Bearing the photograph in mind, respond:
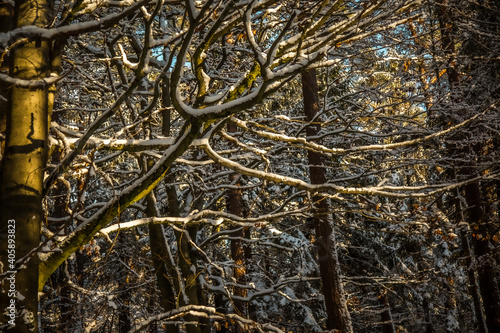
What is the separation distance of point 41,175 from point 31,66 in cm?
89

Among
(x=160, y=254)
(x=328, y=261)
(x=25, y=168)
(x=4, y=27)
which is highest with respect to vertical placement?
(x=4, y=27)

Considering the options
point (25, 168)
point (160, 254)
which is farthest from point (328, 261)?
point (25, 168)

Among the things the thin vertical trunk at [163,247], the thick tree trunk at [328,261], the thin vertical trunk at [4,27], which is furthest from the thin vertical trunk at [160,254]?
the thin vertical trunk at [4,27]

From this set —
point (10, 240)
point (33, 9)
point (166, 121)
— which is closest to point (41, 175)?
point (10, 240)

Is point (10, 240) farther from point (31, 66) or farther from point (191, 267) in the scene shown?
point (191, 267)

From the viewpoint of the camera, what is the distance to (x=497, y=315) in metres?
9.59

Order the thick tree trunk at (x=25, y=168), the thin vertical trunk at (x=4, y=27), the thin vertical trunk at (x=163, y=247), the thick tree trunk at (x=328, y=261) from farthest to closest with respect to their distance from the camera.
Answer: the thick tree trunk at (x=328, y=261) → the thin vertical trunk at (x=163, y=247) → the thin vertical trunk at (x=4, y=27) → the thick tree trunk at (x=25, y=168)

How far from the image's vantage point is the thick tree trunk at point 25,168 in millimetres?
2537

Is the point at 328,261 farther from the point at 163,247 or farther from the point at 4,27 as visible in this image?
the point at 4,27

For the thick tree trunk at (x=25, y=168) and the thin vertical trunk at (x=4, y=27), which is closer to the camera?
the thick tree trunk at (x=25, y=168)

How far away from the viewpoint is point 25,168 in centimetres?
274

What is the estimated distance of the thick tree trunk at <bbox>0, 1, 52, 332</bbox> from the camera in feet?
8.32

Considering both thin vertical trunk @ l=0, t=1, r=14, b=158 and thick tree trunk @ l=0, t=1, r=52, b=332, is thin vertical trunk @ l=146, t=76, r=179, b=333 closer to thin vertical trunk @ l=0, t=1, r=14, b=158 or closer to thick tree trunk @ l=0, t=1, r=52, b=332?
thin vertical trunk @ l=0, t=1, r=14, b=158

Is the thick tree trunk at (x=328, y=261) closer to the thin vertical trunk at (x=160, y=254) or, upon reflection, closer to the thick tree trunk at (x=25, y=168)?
the thin vertical trunk at (x=160, y=254)
